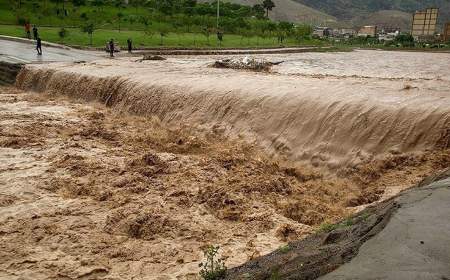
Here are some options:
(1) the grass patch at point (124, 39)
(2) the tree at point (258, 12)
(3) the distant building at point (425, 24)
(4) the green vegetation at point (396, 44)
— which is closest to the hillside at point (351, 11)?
(3) the distant building at point (425, 24)

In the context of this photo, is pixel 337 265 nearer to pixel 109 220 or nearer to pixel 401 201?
pixel 401 201

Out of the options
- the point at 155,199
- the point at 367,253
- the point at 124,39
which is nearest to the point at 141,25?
the point at 124,39

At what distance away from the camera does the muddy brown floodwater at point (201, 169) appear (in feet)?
23.2

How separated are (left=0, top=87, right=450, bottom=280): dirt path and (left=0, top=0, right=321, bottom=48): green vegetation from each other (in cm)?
2347

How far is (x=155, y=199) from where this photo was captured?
8727 mm

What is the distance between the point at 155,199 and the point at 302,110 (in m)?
4.58

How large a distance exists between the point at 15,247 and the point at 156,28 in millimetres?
40637

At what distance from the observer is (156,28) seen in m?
45.6

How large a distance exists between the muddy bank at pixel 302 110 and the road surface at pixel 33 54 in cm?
792

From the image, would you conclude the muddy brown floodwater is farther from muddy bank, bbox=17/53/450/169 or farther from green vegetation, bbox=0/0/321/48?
green vegetation, bbox=0/0/321/48

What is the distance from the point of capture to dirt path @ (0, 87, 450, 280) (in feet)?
22.3

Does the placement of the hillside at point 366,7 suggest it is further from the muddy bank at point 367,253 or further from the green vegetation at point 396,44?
the muddy bank at point 367,253

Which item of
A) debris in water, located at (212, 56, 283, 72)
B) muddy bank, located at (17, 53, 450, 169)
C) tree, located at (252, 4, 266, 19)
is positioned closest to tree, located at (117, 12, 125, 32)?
tree, located at (252, 4, 266, 19)

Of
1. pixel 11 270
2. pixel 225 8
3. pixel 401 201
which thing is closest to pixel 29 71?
pixel 11 270
